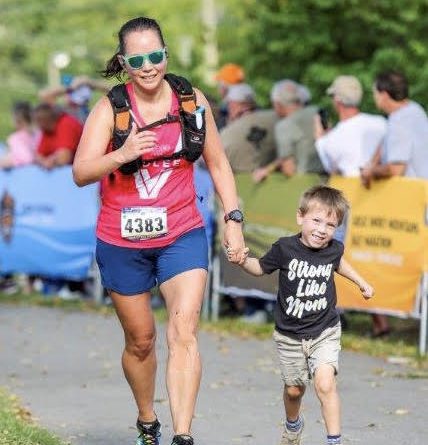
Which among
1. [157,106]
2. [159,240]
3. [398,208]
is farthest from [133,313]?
[398,208]

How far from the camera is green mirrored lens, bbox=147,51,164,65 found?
735cm

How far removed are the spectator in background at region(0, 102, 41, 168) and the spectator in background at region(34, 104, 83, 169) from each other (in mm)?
354

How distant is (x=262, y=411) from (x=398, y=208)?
10.7ft

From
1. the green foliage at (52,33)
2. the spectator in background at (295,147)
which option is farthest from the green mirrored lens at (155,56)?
the green foliage at (52,33)

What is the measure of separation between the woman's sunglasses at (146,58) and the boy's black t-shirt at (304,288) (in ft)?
3.39

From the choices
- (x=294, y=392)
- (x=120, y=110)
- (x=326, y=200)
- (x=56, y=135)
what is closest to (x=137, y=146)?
(x=120, y=110)

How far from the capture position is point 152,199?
292 inches

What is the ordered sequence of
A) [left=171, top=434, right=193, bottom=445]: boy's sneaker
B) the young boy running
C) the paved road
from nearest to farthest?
[left=171, top=434, right=193, bottom=445]: boy's sneaker
the young boy running
the paved road

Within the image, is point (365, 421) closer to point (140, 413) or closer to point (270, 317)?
point (140, 413)

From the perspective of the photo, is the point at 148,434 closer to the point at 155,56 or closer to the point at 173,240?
the point at 173,240

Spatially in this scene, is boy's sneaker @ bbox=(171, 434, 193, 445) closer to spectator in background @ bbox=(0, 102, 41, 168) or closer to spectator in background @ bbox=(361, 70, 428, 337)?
spectator in background @ bbox=(361, 70, 428, 337)

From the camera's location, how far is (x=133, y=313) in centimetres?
756

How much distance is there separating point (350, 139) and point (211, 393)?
133 inches

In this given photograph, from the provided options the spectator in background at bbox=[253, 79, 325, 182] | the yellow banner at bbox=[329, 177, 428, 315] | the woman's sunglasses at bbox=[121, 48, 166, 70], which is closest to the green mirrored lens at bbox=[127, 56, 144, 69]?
the woman's sunglasses at bbox=[121, 48, 166, 70]
